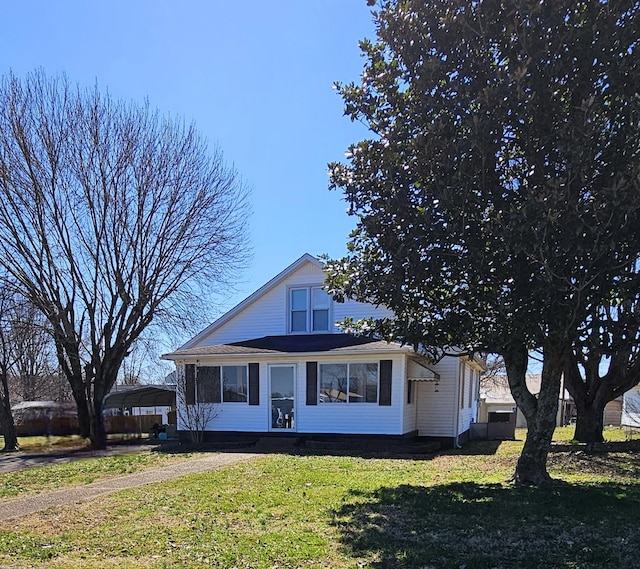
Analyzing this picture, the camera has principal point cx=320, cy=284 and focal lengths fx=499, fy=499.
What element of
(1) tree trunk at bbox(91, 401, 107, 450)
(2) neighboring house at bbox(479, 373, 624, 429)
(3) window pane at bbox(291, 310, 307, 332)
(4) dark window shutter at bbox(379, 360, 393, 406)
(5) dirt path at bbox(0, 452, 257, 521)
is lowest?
(2) neighboring house at bbox(479, 373, 624, 429)

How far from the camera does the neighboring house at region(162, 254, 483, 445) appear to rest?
47.4 ft

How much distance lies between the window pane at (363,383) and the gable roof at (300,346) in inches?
25.3

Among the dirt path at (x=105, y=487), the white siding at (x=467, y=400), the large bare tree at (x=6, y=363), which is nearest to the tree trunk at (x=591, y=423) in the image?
the white siding at (x=467, y=400)

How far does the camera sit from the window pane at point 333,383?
48.9 ft

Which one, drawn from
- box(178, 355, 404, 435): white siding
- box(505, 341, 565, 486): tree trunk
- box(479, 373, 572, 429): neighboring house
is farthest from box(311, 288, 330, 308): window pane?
box(479, 373, 572, 429): neighboring house

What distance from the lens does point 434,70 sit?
21.1 ft

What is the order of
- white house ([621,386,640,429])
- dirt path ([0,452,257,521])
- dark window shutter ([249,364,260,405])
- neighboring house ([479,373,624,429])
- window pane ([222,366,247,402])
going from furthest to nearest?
1. neighboring house ([479,373,624,429])
2. white house ([621,386,640,429])
3. window pane ([222,366,247,402])
4. dark window shutter ([249,364,260,405])
5. dirt path ([0,452,257,521])

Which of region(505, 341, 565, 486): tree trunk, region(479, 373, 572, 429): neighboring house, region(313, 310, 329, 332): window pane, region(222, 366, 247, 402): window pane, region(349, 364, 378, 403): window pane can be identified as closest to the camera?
region(505, 341, 565, 486): tree trunk

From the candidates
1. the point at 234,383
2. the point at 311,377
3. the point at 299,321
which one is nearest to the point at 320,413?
the point at 311,377

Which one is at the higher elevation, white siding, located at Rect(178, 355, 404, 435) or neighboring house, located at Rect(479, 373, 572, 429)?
white siding, located at Rect(178, 355, 404, 435)

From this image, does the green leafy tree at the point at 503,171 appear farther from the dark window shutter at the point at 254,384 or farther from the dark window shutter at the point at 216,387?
the dark window shutter at the point at 216,387

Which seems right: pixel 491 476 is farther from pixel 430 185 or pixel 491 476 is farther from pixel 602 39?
pixel 602 39

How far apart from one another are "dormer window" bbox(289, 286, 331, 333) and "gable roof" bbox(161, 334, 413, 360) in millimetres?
400

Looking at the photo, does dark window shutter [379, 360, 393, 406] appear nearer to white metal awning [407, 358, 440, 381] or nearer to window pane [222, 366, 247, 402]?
white metal awning [407, 358, 440, 381]
